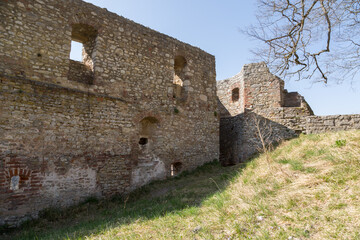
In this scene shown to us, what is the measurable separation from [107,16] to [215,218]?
6.85 m

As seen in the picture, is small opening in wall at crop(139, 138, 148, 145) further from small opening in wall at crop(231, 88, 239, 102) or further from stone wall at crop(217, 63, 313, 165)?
small opening in wall at crop(231, 88, 239, 102)

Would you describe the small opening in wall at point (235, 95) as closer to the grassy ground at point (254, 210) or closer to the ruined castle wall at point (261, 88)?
the ruined castle wall at point (261, 88)

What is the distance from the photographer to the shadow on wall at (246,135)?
10.5 meters

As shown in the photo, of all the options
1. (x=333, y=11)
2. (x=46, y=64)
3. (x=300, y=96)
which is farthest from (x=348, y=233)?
(x=300, y=96)

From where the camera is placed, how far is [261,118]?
11.0 meters

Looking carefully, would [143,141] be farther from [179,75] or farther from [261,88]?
[261,88]

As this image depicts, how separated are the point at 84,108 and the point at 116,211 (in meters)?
2.98

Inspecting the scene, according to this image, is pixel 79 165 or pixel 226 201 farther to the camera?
pixel 79 165

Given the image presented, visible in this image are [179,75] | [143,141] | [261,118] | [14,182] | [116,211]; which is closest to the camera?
[14,182]

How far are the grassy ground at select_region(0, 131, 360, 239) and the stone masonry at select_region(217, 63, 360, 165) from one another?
288 centimetres

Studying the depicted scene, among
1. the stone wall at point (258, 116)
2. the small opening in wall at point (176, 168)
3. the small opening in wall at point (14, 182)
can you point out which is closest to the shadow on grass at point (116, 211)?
the small opening in wall at point (14, 182)

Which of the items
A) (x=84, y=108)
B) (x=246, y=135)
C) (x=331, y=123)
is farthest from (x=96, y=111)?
(x=331, y=123)

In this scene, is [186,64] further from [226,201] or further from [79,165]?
[226,201]

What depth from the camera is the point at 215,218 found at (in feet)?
14.0
